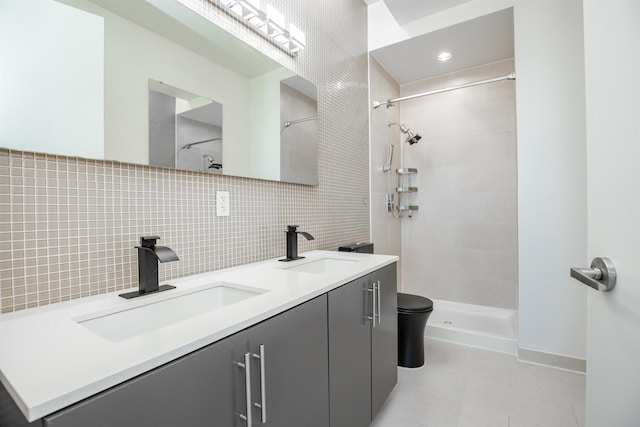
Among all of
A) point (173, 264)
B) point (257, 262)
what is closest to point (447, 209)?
point (257, 262)

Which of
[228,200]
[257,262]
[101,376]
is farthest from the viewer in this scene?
[257,262]

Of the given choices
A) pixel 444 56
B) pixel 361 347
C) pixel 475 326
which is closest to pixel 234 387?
pixel 361 347

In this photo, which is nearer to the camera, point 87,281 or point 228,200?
point 87,281

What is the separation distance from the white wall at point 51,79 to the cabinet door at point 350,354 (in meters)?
0.97

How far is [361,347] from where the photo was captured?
1.33 metres

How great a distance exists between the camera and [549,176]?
2.09 meters

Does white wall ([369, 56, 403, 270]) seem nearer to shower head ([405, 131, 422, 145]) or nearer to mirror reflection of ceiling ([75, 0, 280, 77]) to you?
shower head ([405, 131, 422, 145])

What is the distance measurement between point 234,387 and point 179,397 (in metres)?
0.14

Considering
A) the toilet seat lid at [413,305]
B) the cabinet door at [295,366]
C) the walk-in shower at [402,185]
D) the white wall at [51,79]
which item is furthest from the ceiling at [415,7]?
the cabinet door at [295,366]

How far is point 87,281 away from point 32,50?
2.23ft

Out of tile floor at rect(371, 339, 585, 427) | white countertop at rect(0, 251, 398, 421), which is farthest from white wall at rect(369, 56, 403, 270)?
white countertop at rect(0, 251, 398, 421)

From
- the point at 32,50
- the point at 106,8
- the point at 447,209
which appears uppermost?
the point at 106,8

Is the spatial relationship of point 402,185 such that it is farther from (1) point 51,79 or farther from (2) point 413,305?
(1) point 51,79

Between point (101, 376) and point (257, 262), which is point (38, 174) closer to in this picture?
point (101, 376)
